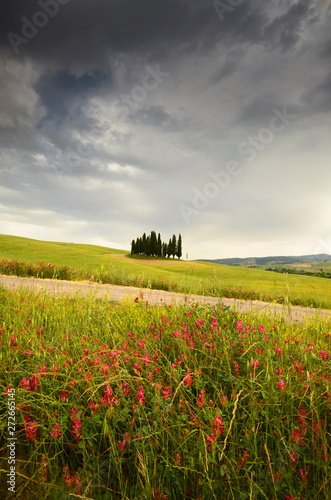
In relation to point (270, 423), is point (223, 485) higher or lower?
lower

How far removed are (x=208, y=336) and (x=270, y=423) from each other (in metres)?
1.06

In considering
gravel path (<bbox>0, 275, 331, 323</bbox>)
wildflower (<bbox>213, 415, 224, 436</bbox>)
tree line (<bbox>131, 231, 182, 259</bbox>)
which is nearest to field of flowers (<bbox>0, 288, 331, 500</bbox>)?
wildflower (<bbox>213, 415, 224, 436</bbox>)

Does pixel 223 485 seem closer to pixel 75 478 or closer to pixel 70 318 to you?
pixel 75 478

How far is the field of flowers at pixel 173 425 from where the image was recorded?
1.59 meters

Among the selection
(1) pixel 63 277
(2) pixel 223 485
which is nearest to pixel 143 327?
(2) pixel 223 485

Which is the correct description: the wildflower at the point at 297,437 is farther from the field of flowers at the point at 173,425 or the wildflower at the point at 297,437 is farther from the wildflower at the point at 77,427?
the wildflower at the point at 77,427

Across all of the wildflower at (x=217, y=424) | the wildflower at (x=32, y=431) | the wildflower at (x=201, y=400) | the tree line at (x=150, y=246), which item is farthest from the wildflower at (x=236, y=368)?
the tree line at (x=150, y=246)

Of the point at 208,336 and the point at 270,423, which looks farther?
the point at 208,336

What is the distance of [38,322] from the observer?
4090 millimetres

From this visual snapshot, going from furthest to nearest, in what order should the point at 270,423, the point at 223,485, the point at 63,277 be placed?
1. the point at 63,277
2. the point at 270,423
3. the point at 223,485
